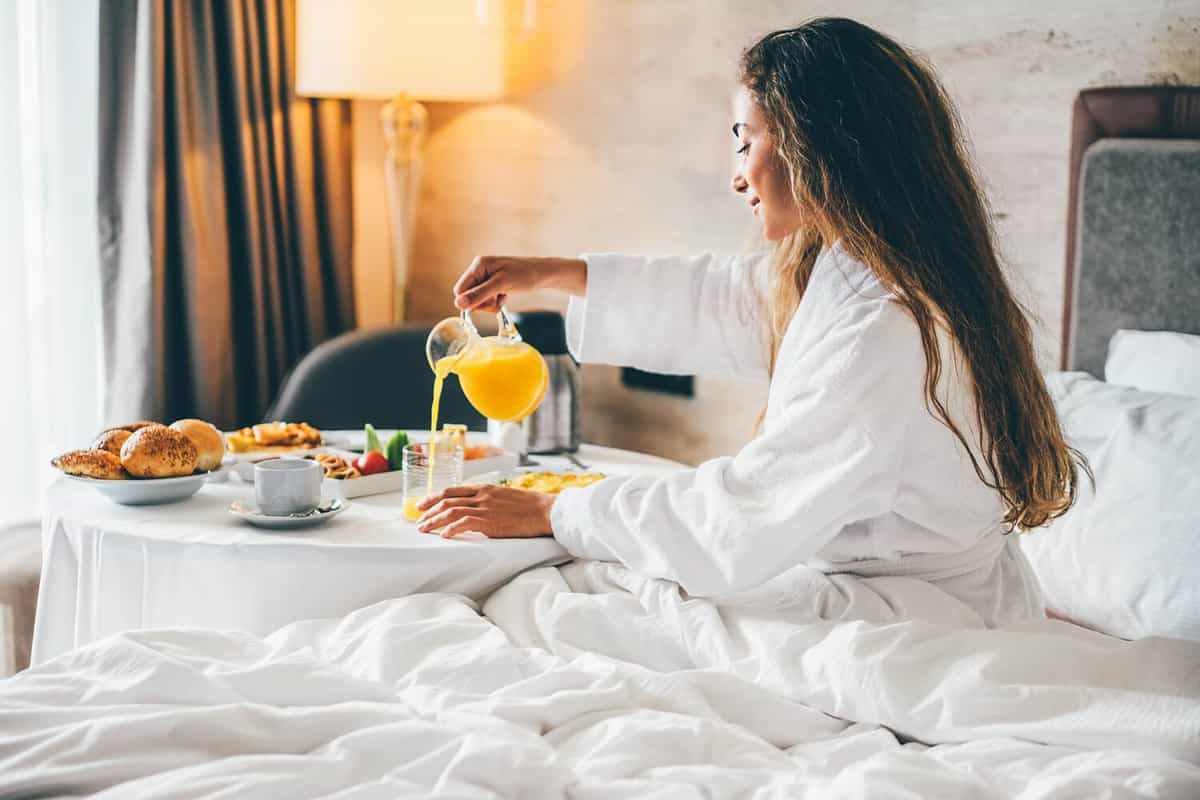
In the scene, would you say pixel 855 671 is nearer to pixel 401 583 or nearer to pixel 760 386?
pixel 401 583

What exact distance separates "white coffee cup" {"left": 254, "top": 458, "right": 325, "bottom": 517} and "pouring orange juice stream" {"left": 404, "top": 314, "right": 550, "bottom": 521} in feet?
0.51

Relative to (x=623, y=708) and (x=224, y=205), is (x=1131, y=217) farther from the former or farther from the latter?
(x=224, y=205)

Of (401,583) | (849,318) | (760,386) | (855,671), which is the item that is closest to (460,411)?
(760,386)

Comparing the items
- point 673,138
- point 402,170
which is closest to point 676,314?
point 673,138

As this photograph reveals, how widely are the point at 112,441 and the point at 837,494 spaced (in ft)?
3.43

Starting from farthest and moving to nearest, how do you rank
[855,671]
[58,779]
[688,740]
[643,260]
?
[643,260] → [855,671] → [688,740] → [58,779]

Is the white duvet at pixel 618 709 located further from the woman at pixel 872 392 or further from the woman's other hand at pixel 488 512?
the woman's other hand at pixel 488 512

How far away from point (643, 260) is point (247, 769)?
117cm

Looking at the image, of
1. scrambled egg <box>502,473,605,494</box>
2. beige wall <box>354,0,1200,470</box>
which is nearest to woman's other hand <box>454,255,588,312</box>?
scrambled egg <box>502,473,605,494</box>

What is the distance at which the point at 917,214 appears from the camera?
4.99 ft

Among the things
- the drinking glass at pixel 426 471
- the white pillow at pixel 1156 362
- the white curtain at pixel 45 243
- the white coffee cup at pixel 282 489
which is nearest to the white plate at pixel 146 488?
the white coffee cup at pixel 282 489

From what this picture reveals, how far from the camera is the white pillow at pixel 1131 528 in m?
1.58

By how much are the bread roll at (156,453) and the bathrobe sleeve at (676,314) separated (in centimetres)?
65

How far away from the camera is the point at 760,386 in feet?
9.26
